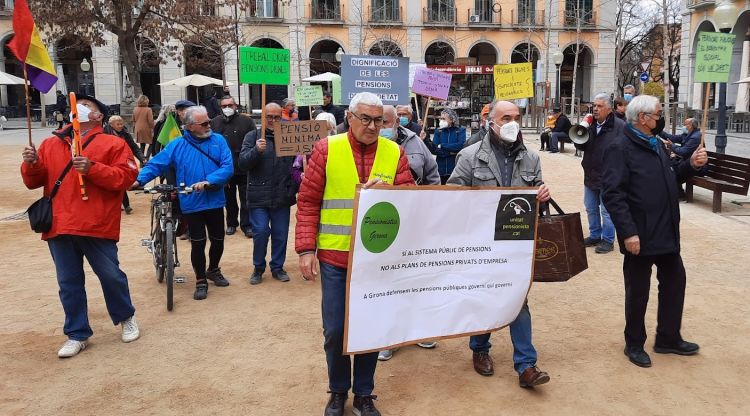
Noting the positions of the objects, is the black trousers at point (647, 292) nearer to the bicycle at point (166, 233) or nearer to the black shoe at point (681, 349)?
the black shoe at point (681, 349)

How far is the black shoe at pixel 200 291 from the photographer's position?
6.20m

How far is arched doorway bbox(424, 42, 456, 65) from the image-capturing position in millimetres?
44281

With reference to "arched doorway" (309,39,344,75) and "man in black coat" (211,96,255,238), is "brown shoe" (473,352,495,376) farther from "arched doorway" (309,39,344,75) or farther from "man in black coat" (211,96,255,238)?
"arched doorway" (309,39,344,75)

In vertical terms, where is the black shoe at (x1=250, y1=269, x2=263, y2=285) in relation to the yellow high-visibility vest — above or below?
below

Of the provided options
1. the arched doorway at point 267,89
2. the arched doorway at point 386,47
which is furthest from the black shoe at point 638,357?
the arched doorway at point 267,89

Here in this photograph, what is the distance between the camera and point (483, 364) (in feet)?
14.5

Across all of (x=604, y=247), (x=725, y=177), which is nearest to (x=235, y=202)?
(x=604, y=247)

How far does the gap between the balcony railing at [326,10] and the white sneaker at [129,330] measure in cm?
3840

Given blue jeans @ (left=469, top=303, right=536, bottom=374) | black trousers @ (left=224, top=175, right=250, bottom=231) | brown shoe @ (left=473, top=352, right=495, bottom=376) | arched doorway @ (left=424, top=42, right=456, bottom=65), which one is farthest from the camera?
arched doorway @ (left=424, top=42, right=456, bottom=65)

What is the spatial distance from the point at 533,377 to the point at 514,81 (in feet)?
19.9

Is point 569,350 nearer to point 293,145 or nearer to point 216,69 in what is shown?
point 293,145

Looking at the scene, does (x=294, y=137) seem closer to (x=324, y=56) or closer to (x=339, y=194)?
(x=339, y=194)

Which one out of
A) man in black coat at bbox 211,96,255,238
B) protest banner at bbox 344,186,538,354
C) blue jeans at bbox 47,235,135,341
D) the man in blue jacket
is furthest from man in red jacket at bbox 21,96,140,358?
man in black coat at bbox 211,96,255,238

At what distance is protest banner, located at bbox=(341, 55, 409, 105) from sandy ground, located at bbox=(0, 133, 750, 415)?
8.14ft
